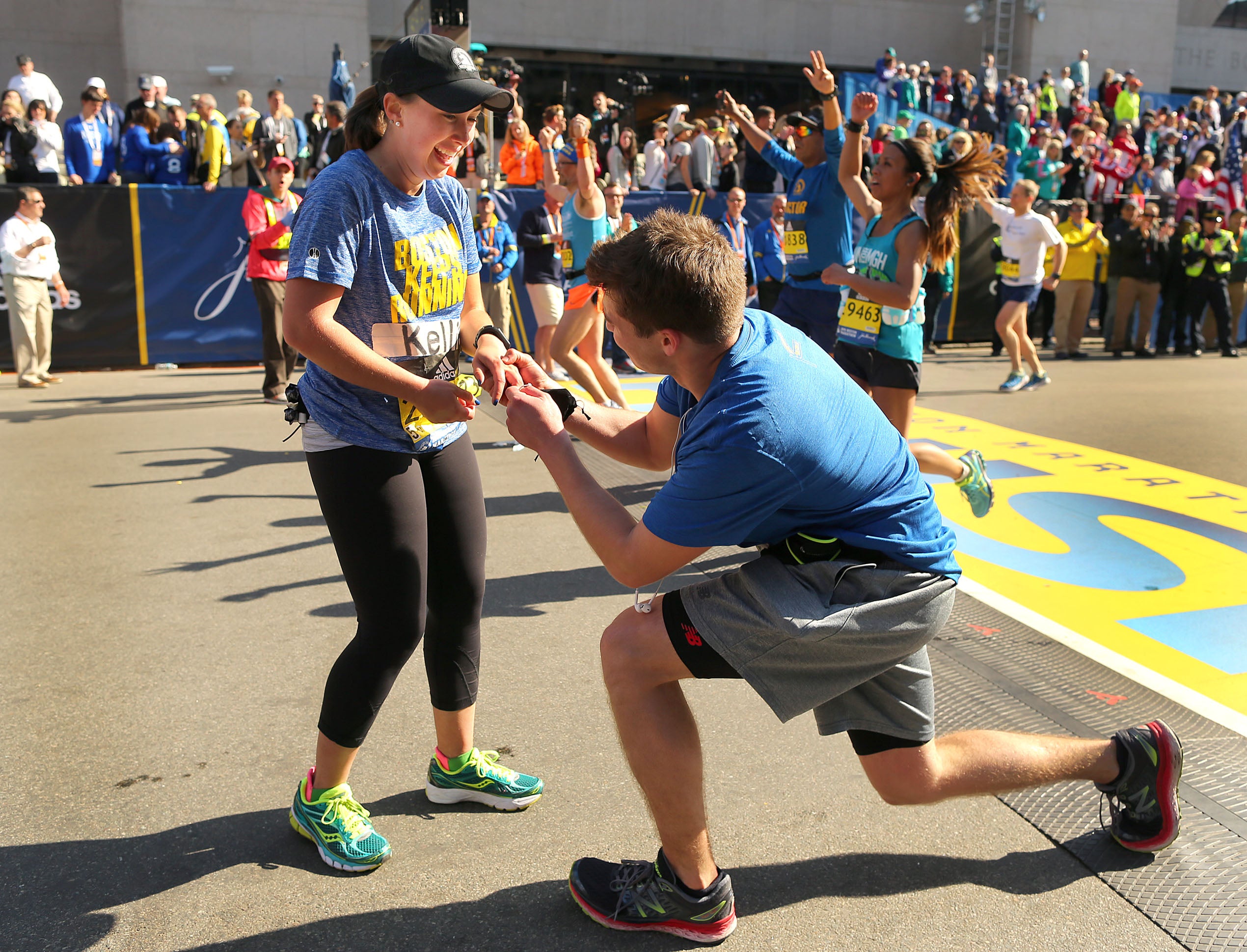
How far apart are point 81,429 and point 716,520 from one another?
7.63 m

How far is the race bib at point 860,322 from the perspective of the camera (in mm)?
4730

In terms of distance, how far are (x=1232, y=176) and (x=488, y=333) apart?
71.9ft

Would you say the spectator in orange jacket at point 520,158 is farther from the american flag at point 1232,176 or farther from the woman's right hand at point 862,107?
the american flag at point 1232,176

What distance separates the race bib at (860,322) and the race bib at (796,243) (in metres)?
0.88

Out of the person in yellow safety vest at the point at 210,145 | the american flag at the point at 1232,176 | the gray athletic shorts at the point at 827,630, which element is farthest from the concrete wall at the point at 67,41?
the gray athletic shorts at the point at 827,630

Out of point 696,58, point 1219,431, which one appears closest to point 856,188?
point 1219,431

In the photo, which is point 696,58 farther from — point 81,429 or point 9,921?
point 9,921

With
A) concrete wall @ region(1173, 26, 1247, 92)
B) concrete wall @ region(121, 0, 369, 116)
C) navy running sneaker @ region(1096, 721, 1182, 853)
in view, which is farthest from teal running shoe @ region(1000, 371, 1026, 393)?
concrete wall @ region(1173, 26, 1247, 92)

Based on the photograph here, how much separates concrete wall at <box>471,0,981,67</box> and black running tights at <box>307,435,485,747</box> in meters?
23.8

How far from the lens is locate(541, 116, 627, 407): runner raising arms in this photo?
6910 mm

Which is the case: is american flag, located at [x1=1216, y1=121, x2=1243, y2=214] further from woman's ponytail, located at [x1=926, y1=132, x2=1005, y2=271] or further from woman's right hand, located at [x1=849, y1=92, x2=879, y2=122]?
woman's ponytail, located at [x1=926, y1=132, x2=1005, y2=271]

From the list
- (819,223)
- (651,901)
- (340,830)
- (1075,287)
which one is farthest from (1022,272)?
(340,830)

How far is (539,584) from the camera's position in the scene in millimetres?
4449

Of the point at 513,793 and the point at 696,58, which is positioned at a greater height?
the point at 696,58
